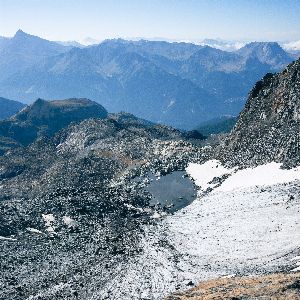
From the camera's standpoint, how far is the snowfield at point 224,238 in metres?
51.2

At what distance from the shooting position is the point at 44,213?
91250 mm

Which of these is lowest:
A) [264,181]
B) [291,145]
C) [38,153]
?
[38,153]

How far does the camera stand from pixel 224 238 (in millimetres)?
64312

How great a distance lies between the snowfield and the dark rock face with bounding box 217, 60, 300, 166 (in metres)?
4.87

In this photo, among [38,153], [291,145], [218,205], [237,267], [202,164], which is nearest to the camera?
[237,267]

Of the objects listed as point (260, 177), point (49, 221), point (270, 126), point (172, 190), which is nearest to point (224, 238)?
point (260, 177)

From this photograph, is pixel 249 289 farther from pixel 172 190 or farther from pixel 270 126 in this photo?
pixel 270 126

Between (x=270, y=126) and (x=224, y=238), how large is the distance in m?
45.4

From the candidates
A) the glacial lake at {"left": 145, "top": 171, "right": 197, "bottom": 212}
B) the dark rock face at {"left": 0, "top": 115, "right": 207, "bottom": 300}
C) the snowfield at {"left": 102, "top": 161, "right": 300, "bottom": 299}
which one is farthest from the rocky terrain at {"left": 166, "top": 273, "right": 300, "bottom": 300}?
the glacial lake at {"left": 145, "top": 171, "right": 197, "bottom": 212}

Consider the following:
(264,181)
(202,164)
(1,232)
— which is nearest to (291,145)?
(264,181)

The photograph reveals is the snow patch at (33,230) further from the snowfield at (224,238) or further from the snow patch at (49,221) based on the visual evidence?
the snowfield at (224,238)

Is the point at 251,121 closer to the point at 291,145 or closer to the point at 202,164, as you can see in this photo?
the point at 202,164

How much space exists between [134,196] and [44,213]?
64.9 feet

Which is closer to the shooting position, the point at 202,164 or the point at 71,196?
the point at 71,196
